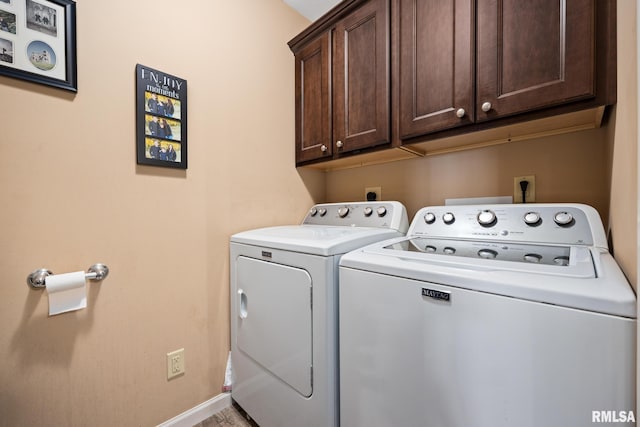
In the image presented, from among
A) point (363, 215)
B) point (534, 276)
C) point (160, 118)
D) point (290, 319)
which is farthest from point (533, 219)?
point (160, 118)

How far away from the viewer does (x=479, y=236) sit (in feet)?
3.74

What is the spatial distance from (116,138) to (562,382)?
1.62 metres

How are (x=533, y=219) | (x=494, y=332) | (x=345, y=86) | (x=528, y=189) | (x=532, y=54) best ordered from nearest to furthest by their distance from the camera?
(x=494, y=332)
(x=532, y=54)
(x=533, y=219)
(x=528, y=189)
(x=345, y=86)

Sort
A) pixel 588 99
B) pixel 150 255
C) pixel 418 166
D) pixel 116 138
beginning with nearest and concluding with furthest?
1. pixel 588 99
2. pixel 116 138
3. pixel 150 255
4. pixel 418 166

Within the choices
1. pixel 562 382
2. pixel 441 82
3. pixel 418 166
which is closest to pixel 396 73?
pixel 441 82

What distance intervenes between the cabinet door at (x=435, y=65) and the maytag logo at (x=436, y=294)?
0.78 m

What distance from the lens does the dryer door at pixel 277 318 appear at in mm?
1021

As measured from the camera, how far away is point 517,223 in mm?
1078

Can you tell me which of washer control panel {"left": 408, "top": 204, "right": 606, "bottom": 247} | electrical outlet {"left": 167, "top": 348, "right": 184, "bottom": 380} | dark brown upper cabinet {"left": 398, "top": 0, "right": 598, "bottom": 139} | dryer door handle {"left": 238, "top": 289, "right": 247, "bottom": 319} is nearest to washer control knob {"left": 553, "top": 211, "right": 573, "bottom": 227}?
washer control panel {"left": 408, "top": 204, "right": 606, "bottom": 247}

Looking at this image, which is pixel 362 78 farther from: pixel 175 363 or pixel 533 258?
pixel 175 363

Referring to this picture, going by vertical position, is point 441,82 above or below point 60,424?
above

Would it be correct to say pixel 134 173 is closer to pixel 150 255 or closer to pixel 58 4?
pixel 150 255

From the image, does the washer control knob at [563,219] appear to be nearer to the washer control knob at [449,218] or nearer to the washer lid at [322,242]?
the washer control knob at [449,218]

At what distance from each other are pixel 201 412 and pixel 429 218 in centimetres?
154
